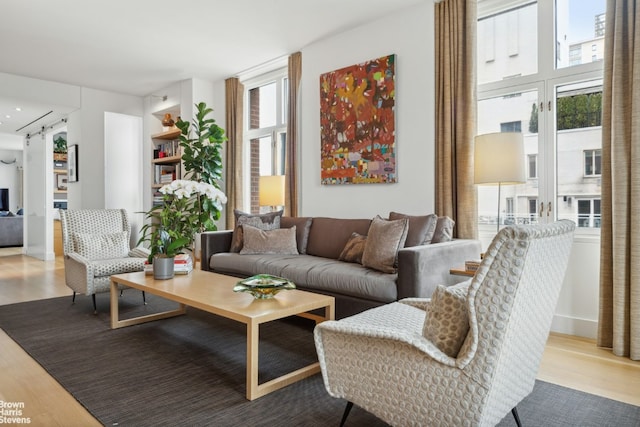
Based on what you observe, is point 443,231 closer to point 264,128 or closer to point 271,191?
point 271,191

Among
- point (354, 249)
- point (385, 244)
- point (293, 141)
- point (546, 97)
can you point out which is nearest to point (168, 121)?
point (293, 141)

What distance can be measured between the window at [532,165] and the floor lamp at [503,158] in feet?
1.95

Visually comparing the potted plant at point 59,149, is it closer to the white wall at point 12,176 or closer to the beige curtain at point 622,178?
the white wall at point 12,176

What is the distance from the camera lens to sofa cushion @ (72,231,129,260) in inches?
161

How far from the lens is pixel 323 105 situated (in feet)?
15.5

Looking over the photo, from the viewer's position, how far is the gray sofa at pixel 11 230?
9.06 metres

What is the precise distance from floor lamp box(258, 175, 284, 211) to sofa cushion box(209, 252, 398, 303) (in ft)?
3.10

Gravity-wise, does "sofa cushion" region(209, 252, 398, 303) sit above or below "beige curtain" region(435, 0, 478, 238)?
below

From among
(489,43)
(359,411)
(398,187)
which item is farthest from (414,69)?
(359,411)

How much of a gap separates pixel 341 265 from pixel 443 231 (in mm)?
836

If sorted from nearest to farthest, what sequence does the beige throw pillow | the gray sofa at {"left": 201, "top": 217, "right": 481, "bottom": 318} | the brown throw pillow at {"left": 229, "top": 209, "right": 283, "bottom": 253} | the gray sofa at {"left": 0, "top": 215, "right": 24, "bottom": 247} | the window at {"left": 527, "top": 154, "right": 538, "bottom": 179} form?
the beige throw pillow → the gray sofa at {"left": 201, "top": 217, "right": 481, "bottom": 318} → the window at {"left": 527, "top": 154, "right": 538, "bottom": 179} → the brown throw pillow at {"left": 229, "top": 209, "right": 283, "bottom": 253} → the gray sofa at {"left": 0, "top": 215, "right": 24, "bottom": 247}

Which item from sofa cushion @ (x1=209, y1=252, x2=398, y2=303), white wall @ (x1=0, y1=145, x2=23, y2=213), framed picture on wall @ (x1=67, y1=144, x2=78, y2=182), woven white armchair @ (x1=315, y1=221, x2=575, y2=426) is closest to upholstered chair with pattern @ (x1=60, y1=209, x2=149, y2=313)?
sofa cushion @ (x1=209, y1=252, x2=398, y2=303)

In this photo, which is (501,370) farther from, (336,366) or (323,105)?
(323,105)

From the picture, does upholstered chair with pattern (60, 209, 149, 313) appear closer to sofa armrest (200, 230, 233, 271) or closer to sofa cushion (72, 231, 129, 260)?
sofa cushion (72, 231, 129, 260)
